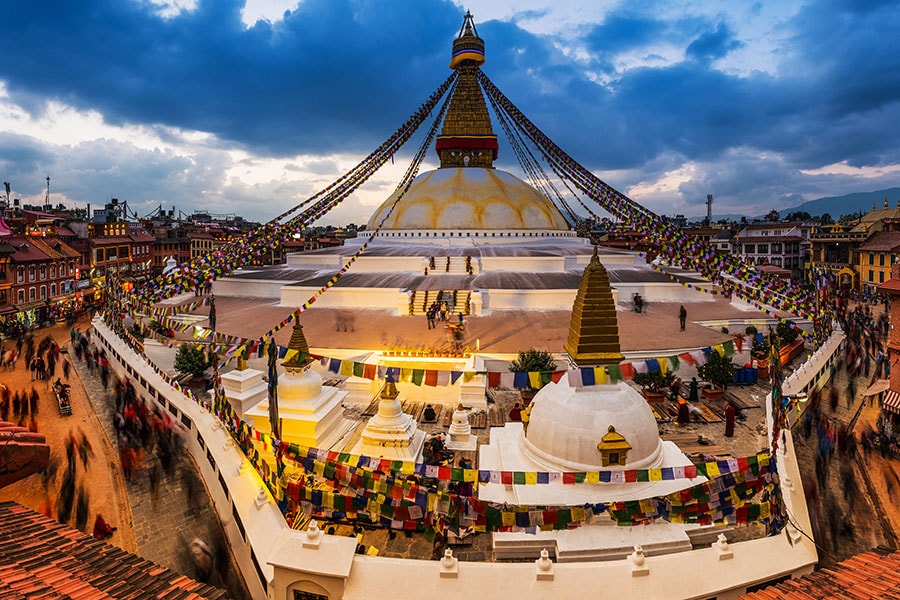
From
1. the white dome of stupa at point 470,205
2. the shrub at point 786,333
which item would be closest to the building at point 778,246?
the white dome of stupa at point 470,205

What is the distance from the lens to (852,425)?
9391 millimetres

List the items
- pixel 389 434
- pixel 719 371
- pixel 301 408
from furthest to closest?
1. pixel 719 371
2. pixel 301 408
3. pixel 389 434

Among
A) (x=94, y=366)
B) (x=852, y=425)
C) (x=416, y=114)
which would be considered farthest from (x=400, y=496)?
(x=416, y=114)

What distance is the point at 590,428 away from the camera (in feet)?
16.1

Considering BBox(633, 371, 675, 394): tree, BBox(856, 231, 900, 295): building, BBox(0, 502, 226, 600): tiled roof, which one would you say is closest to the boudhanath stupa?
BBox(0, 502, 226, 600): tiled roof

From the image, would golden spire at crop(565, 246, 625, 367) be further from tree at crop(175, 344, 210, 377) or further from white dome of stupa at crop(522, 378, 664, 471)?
tree at crop(175, 344, 210, 377)

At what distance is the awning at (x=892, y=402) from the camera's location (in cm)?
835

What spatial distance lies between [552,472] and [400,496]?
1.53 meters

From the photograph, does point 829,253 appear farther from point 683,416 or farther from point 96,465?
point 96,465

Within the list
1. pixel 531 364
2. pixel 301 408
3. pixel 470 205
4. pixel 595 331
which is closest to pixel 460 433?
pixel 531 364

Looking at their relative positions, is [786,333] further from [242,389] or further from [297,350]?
[242,389]

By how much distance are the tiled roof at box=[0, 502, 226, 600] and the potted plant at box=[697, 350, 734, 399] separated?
9.13 metres

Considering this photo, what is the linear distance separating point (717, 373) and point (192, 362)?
10.5m

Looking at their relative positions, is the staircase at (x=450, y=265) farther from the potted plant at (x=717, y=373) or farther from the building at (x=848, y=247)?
the building at (x=848, y=247)
